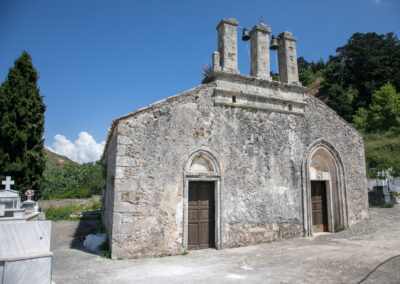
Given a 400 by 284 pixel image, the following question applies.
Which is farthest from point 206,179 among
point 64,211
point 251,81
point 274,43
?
point 64,211

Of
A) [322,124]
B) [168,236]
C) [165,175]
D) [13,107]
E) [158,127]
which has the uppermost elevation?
[13,107]

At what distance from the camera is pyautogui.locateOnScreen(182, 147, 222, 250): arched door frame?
707cm

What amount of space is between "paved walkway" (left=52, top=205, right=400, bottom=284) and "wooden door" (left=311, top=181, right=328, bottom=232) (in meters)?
1.46

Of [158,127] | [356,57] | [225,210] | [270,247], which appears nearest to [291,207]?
[270,247]

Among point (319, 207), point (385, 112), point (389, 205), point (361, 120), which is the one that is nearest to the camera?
point (319, 207)

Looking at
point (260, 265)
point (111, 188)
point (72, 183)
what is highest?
point (111, 188)

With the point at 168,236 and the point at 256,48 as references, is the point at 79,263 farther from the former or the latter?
the point at 256,48

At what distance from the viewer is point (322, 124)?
9961 millimetres

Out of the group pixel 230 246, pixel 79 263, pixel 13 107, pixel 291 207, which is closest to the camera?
pixel 79 263

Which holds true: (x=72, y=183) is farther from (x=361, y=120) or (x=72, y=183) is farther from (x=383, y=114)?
(x=383, y=114)

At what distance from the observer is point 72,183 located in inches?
803

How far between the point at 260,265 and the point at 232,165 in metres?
2.98

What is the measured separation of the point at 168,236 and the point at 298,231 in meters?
4.53

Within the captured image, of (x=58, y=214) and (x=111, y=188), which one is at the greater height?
(x=111, y=188)
